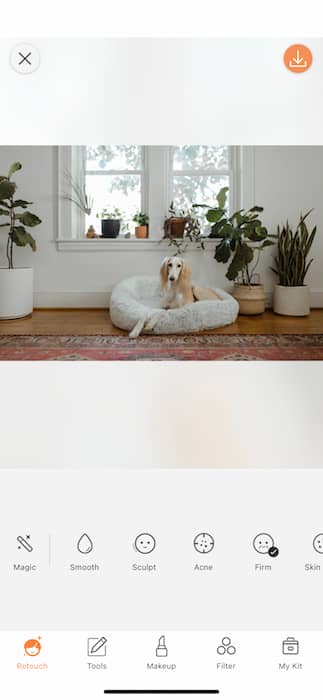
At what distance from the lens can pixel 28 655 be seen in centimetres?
26

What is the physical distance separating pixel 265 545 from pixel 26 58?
0.38 meters

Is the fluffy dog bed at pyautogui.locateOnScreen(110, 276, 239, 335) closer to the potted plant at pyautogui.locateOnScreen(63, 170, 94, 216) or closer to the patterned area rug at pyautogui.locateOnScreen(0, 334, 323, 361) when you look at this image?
the patterned area rug at pyautogui.locateOnScreen(0, 334, 323, 361)

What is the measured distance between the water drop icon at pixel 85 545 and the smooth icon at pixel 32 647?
4cm

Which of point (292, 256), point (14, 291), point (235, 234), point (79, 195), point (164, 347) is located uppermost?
point (79, 195)

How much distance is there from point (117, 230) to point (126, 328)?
137 centimetres

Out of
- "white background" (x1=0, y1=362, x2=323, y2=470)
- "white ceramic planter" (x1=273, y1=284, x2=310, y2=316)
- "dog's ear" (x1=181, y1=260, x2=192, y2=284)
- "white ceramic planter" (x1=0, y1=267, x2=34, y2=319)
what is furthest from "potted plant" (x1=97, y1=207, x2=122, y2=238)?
"white background" (x1=0, y1=362, x2=323, y2=470)

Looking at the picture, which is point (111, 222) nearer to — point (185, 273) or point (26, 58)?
point (185, 273)

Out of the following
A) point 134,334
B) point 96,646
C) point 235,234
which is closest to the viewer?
point 96,646

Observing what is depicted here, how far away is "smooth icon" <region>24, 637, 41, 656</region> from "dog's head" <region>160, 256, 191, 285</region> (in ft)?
11.6

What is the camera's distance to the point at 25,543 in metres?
0.28

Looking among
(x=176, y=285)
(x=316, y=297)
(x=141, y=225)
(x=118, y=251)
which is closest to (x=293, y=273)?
(x=316, y=297)

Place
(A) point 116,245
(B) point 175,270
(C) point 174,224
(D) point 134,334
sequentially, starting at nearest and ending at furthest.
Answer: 1. (D) point 134,334
2. (B) point 175,270
3. (C) point 174,224
4. (A) point 116,245

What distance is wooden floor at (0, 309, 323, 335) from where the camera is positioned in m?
3.27

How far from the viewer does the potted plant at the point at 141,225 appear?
447 centimetres
